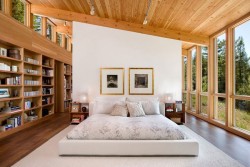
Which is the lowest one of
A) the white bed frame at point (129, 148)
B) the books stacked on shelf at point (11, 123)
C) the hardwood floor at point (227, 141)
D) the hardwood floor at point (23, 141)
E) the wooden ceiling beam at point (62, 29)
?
the hardwood floor at point (227, 141)

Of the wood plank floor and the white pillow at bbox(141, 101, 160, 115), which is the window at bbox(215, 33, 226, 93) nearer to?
the wood plank floor

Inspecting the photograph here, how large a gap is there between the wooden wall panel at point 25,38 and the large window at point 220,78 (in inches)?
236

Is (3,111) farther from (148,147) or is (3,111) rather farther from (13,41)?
(148,147)

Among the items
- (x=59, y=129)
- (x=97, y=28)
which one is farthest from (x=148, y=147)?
(x=97, y=28)

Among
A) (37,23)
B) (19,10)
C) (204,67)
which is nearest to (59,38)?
(37,23)

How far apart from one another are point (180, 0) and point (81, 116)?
4334 mm

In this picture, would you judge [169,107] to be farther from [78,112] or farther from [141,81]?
[78,112]

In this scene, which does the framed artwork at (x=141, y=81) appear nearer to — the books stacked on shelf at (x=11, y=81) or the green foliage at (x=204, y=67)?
the green foliage at (x=204, y=67)

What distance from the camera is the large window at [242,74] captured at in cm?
477

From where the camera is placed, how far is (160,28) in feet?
21.0

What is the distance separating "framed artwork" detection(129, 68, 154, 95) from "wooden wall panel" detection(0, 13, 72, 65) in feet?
10.4

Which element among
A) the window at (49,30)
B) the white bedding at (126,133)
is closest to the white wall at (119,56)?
the window at (49,30)

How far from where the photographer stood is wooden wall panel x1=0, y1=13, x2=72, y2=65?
448 centimetres

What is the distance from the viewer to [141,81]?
20.8ft
